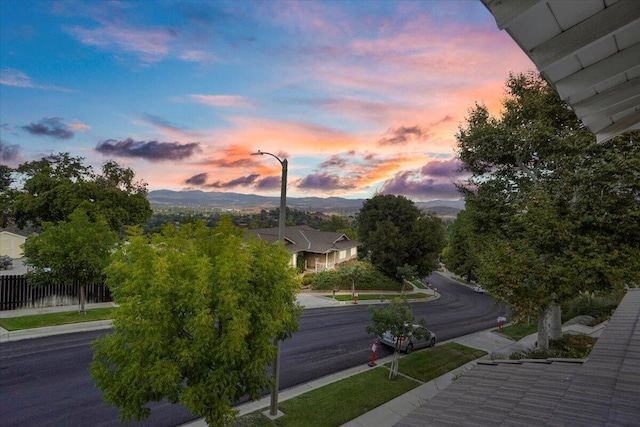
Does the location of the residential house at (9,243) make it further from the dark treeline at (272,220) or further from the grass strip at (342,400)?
the grass strip at (342,400)

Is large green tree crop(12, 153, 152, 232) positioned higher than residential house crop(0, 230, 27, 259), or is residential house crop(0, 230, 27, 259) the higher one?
large green tree crop(12, 153, 152, 232)

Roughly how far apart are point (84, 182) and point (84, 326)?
21.2m

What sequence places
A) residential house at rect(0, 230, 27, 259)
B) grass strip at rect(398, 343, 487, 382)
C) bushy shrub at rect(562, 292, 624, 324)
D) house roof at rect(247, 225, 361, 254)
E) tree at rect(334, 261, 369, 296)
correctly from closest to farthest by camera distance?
grass strip at rect(398, 343, 487, 382) < bushy shrub at rect(562, 292, 624, 324) < tree at rect(334, 261, 369, 296) < residential house at rect(0, 230, 27, 259) < house roof at rect(247, 225, 361, 254)

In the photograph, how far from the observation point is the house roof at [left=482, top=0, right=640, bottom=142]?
2035mm

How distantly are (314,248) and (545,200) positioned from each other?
35.5 meters

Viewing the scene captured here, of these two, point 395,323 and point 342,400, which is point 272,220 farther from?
point 342,400

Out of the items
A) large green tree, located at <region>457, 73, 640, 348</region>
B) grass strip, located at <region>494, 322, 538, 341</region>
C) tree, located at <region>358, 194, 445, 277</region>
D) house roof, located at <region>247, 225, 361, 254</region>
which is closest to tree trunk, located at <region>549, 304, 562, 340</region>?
large green tree, located at <region>457, 73, 640, 348</region>

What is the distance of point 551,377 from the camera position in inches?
267

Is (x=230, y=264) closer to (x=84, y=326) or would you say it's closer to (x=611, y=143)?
(x=611, y=143)

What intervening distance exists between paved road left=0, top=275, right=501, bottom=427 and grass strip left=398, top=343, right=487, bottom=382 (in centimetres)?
163

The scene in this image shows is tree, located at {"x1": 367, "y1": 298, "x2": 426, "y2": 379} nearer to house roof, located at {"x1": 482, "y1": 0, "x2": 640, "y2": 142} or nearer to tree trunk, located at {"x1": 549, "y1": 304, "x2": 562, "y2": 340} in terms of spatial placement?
tree trunk, located at {"x1": 549, "y1": 304, "x2": 562, "y2": 340}

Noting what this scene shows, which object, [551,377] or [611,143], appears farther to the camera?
[611,143]

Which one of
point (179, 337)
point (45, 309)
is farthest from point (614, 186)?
point (45, 309)

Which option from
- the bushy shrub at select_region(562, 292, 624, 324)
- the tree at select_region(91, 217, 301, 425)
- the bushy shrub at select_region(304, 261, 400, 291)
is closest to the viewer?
the tree at select_region(91, 217, 301, 425)
